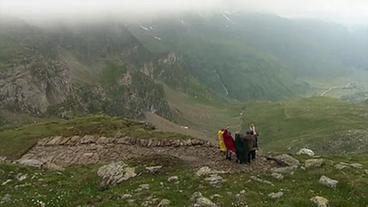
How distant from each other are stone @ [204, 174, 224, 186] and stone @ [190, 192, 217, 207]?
10.8ft

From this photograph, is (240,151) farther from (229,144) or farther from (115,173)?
(115,173)

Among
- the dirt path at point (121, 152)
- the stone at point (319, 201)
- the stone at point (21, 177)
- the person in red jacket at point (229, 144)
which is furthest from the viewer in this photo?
the person in red jacket at point (229, 144)

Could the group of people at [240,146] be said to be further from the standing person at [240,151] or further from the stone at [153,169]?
the stone at [153,169]

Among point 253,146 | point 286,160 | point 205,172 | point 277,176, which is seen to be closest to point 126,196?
point 205,172

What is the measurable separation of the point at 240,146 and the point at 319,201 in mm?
13971

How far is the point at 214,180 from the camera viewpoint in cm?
4234

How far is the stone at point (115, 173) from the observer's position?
45750 mm

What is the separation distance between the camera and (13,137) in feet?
377

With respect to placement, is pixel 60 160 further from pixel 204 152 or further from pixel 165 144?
pixel 204 152

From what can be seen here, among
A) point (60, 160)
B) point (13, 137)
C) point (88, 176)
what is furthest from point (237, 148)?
point (13, 137)

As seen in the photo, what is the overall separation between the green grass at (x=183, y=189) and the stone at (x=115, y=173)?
626mm

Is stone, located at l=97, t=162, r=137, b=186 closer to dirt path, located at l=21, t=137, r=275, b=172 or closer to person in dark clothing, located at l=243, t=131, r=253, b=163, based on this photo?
dirt path, located at l=21, t=137, r=275, b=172

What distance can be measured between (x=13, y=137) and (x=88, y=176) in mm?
72297

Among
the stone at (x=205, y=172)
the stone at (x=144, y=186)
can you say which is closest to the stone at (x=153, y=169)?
the stone at (x=205, y=172)
